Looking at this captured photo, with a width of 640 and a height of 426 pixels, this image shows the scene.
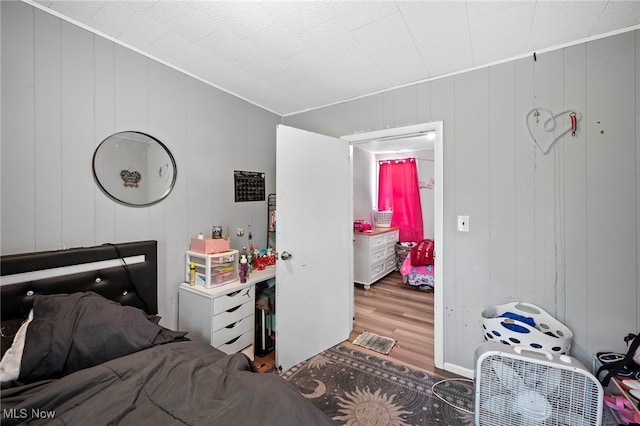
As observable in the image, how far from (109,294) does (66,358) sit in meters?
0.63

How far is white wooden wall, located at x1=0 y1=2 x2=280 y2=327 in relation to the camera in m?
1.39

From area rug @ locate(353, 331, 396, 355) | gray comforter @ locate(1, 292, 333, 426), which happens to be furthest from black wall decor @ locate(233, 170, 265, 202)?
area rug @ locate(353, 331, 396, 355)

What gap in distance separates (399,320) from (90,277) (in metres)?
2.80

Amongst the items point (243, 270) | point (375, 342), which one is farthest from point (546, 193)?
point (243, 270)

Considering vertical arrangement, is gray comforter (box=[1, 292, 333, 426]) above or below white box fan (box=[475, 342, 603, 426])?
Answer: above

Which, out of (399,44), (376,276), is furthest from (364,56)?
(376,276)

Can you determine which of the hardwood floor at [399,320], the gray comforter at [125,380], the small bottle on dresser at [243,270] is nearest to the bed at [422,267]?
the hardwood floor at [399,320]

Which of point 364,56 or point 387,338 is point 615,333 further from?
point 364,56

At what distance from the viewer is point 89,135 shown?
5.36 feet

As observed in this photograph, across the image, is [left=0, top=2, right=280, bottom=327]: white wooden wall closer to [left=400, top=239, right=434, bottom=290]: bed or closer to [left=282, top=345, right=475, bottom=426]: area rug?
[left=282, top=345, right=475, bottom=426]: area rug

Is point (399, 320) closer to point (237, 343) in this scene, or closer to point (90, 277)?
point (237, 343)

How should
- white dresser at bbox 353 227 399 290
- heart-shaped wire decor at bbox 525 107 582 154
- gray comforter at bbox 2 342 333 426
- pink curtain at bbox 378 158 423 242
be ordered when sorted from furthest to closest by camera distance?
pink curtain at bbox 378 158 423 242
white dresser at bbox 353 227 399 290
heart-shaped wire decor at bbox 525 107 582 154
gray comforter at bbox 2 342 333 426

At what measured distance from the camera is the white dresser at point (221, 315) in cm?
190

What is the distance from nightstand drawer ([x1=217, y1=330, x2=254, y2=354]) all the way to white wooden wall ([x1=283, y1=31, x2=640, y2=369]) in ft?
5.31
